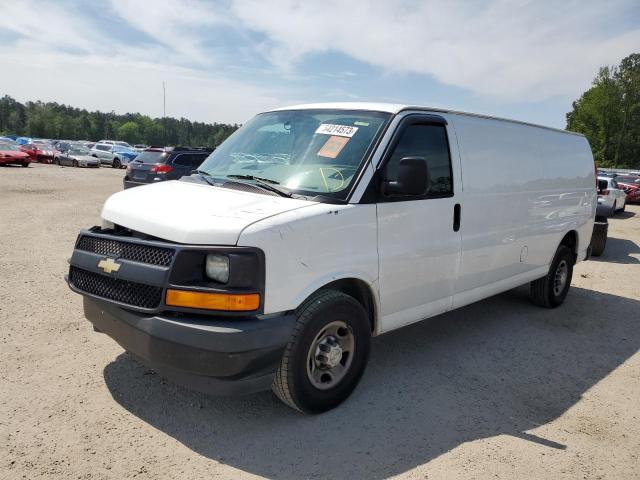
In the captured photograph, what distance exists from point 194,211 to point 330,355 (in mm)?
1324

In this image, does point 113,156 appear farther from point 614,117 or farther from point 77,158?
point 614,117

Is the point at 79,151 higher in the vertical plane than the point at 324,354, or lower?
higher

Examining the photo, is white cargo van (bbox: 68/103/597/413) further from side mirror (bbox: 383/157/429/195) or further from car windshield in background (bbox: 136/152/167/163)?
car windshield in background (bbox: 136/152/167/163)

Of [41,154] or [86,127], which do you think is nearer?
[41,154]

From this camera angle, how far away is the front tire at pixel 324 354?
10.5ft

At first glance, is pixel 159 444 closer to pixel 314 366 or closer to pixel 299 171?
pixel 314 366

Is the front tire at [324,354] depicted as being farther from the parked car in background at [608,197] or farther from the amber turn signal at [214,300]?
the parked car in background at [608,197]

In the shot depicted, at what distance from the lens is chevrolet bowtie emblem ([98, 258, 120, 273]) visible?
3.24 meters

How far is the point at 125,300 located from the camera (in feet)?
10.6

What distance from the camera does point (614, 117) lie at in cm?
7231

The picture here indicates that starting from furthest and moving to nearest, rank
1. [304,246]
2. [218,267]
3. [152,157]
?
[152,157] → [304,246] → [218,267]

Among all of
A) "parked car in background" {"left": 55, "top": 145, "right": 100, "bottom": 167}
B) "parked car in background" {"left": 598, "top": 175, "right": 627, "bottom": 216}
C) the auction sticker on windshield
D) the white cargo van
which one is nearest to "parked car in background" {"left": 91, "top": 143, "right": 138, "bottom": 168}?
"parked car in background" {"left": 55, "top": 145, "right": 100, "bottom": 167}

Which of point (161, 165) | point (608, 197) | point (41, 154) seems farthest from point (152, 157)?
point (41, 154)

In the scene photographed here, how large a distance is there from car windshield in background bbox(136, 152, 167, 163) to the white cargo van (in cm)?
1166
